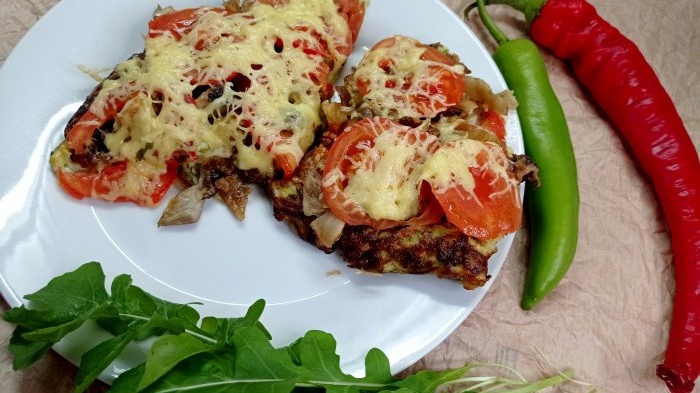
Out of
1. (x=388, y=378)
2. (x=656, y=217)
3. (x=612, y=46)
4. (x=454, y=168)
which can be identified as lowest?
(x=388, y=378)

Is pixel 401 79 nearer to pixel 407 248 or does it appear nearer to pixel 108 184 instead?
pixel 407 248

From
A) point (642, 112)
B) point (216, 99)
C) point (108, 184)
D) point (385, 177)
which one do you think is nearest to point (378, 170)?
point (385, 177)

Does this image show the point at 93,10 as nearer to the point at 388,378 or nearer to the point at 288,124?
the point at 288,124

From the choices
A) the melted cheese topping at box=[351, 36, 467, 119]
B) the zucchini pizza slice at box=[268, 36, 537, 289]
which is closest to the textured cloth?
the zucchini pizza slice at box=[268, 36, 537, 289]

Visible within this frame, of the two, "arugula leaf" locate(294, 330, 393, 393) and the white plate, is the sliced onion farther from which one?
"arugula leaf" locate(294, 330, 393, 393)

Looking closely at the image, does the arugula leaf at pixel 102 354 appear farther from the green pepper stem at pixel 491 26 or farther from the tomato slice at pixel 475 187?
the green pepper stem at pixel 491 26

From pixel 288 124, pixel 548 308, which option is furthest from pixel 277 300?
pixel 548 308
